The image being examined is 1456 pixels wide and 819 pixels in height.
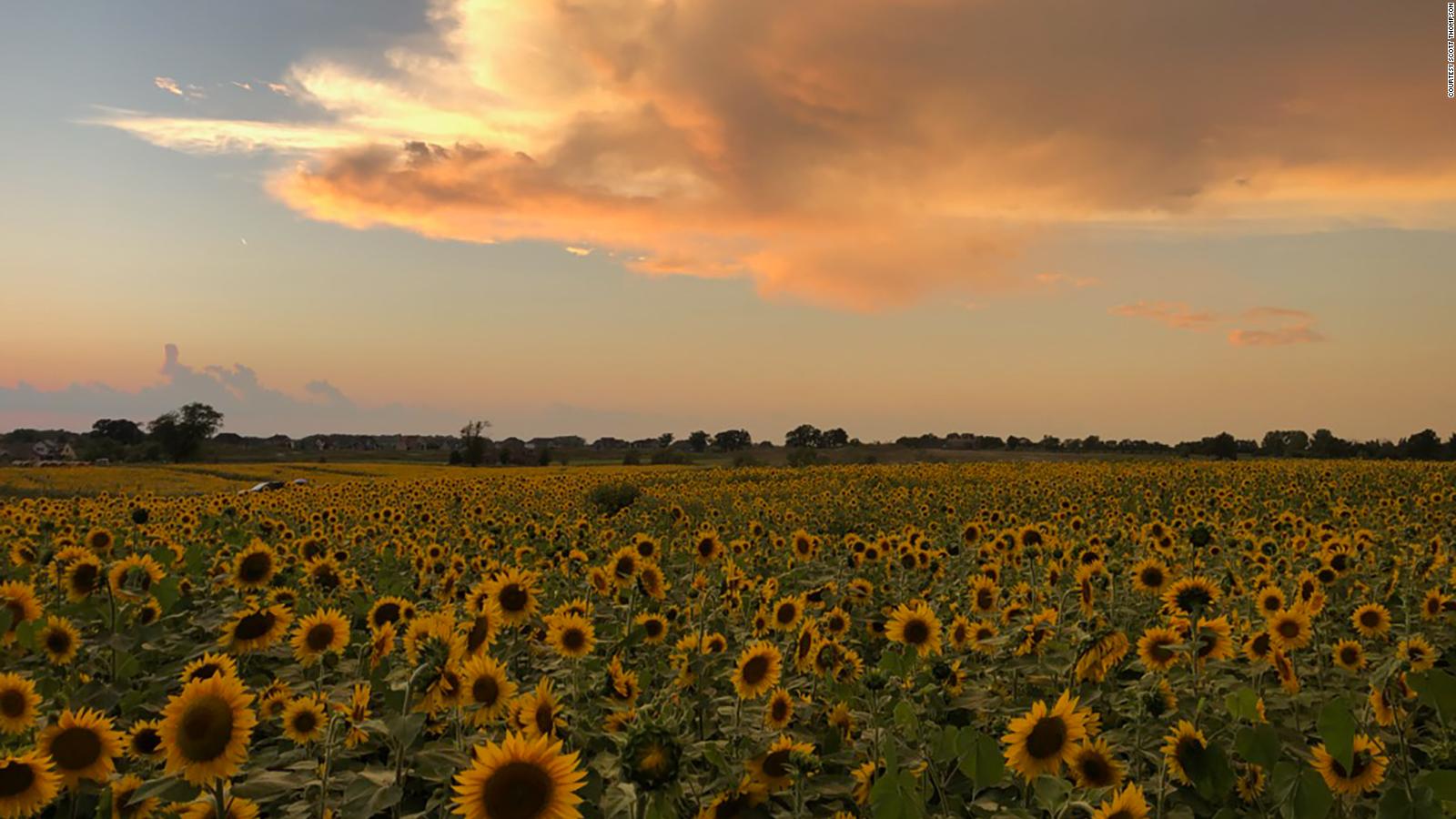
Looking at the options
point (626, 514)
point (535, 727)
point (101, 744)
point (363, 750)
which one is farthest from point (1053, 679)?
point (626, 514)

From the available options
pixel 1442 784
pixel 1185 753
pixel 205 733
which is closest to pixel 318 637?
pixel 205 733

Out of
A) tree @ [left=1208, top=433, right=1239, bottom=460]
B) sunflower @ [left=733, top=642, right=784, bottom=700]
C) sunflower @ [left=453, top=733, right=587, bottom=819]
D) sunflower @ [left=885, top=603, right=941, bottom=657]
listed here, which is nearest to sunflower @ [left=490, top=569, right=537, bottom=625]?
sunflower @ [left=733, top=642, right=784, bottom=700]

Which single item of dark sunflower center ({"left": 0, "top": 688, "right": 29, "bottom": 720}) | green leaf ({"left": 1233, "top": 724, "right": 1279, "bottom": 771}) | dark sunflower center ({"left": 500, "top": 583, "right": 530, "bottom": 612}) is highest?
dark sunflower center ({"left": 500, "top": 583, "right": 530, "bottom": 612})

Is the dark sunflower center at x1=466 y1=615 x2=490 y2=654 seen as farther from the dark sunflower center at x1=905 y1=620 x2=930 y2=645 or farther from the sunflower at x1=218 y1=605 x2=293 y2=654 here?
the dark sunflower center at x1=905 y1=620 x2=930 y2=645

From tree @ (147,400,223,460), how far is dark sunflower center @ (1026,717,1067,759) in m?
123

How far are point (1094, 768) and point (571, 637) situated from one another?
2.77 m

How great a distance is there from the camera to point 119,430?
146875 mm

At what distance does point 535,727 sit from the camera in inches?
129

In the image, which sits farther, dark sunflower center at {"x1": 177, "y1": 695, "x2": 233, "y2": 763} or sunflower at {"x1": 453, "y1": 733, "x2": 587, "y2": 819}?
dark sunflower center at {"x1": 177, "y1": 695, "x2": 233, "y2": 763}

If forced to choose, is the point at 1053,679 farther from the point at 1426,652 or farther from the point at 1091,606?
the point at 1426,652

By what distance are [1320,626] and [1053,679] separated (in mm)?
2394

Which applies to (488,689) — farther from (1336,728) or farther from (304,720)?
(1336,728)

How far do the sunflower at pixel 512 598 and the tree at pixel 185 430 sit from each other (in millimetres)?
119985

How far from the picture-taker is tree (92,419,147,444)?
469 feet
